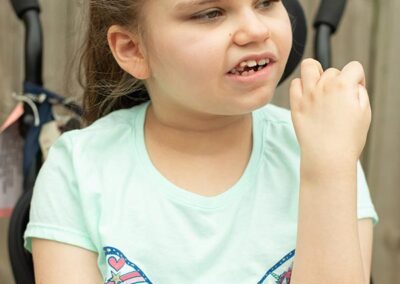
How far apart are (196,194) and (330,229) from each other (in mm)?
273

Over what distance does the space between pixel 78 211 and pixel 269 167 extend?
338 mm

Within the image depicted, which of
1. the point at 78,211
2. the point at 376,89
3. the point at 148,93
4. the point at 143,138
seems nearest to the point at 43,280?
the point at 78,211

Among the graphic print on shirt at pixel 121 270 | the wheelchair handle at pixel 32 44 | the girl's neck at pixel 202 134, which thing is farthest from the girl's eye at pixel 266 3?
the wheelchair handle at pixel 32 44

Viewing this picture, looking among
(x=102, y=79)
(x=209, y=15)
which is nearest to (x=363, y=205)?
(x=209, y=15)

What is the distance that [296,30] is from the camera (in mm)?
1585

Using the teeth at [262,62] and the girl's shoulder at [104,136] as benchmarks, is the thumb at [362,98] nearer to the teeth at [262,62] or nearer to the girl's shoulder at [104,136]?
the teeth at [262,62]

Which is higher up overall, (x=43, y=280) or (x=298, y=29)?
(x=298, y=29)

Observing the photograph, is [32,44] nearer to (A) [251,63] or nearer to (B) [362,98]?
(A) [251,63]

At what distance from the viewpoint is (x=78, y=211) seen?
4.25 feet

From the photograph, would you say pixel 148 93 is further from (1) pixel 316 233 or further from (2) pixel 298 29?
(1) pixel 316 233

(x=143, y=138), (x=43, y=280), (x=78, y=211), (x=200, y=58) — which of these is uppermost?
(x=200, y=58)

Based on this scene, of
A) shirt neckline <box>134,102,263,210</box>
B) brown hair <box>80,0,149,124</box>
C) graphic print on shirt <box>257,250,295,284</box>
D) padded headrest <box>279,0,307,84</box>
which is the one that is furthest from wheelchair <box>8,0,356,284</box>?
graphic print on shirt <box>257,250,295,284</box>

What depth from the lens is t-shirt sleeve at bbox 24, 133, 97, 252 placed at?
1.28 m

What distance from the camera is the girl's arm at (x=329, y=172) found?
44.0 inches
